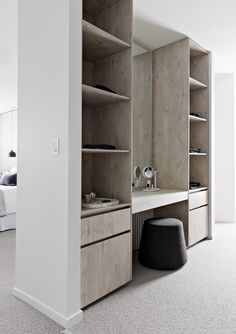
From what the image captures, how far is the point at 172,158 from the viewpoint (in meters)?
3.34

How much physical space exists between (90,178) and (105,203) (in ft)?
1.79

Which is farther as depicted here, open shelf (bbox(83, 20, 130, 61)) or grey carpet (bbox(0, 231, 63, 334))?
open shelf (bbox(83, 20, 130, 61))

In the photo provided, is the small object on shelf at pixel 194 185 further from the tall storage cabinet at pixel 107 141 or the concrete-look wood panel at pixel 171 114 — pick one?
the tall storage cabinet at pixel 107 141

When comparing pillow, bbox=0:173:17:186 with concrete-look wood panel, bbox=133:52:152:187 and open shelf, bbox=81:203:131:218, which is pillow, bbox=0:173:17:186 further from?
open shelf, bbox=81:203:131:218

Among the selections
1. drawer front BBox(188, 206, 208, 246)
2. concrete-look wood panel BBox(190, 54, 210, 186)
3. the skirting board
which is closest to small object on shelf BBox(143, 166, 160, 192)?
drawer front BBox(188, 206, 208, 246)

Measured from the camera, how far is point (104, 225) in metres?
1.99

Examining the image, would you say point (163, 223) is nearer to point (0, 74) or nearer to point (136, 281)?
point (136, 281)

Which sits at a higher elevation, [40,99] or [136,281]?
[40,99]

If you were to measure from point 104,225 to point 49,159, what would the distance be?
0.64 meters

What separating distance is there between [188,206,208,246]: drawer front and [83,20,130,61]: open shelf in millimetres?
2053

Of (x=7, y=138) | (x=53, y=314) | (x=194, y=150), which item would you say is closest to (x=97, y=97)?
(x=53, y=314)

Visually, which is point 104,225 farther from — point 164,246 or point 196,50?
point 196,50

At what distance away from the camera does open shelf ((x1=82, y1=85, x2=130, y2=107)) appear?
196 centimetres

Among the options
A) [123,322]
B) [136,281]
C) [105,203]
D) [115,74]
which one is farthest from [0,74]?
[123,322]
